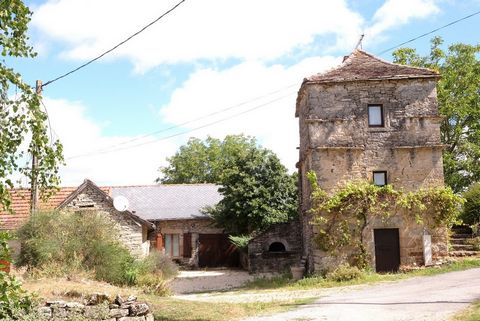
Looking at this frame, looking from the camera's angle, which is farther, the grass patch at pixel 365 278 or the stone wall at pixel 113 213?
the stone wall at pixel 113 213

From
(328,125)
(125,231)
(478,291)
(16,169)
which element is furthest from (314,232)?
(16,169)

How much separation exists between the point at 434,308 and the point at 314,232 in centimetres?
Answer: 790

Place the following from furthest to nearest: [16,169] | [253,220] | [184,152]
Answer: [184,152], [253,220], [16,169]

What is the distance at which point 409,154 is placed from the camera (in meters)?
18.2

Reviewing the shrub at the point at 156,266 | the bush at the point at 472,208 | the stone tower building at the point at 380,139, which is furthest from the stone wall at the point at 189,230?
the bush at the point at 472,208

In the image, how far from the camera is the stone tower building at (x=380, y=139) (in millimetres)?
17953

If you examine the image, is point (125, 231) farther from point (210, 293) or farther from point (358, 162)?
point (358, 162)

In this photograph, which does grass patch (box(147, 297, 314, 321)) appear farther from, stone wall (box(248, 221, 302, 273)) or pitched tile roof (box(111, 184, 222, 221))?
pitched tile roof (box(111, 184, 222, 221))

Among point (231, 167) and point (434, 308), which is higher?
point (231, 167)

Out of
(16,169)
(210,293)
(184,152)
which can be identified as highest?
(184,152)

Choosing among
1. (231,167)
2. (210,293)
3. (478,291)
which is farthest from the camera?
(231,167)

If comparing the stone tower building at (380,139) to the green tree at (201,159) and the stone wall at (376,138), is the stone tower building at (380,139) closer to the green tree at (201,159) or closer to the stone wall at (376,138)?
the stone wall at (376,138)

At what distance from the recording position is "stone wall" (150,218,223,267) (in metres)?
28.7

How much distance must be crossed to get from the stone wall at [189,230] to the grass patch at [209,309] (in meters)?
16.3
